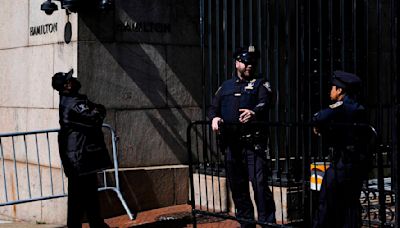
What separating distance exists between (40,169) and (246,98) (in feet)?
12.1

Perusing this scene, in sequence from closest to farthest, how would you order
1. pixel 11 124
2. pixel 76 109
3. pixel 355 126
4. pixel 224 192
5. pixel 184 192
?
pixel 355 126 → pixel 76 109 → pixel 224 192 → pixel 184 192 → pixel 11 124

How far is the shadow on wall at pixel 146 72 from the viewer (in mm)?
9414

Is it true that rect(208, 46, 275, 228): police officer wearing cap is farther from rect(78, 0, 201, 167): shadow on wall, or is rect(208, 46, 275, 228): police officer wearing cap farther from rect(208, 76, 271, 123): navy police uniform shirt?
rect(78, 0, 201, 167): shadow on wall

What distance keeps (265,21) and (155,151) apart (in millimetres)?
2197

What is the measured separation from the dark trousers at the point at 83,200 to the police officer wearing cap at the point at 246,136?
1.53m

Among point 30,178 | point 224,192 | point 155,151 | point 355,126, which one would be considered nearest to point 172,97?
point 155,151

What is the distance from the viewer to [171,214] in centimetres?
935

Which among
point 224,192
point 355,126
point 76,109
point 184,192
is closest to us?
point 355,126

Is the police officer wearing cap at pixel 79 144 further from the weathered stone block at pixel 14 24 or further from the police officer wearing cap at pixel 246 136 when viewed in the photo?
the weathered stone block at pixel 14 24

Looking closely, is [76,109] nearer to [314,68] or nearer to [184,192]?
[184,192]

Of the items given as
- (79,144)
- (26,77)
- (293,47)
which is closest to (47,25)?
(26,77)

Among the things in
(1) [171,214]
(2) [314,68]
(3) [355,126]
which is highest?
(2) [314,68]

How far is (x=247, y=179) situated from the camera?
24.4 feet

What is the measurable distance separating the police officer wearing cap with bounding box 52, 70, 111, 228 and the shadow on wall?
4.98 feet
